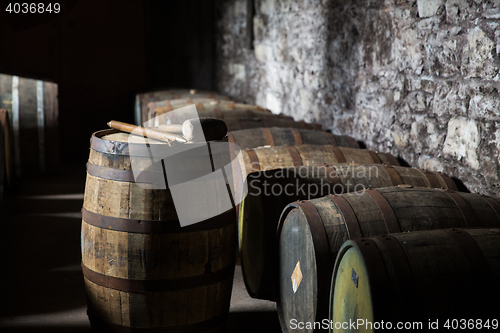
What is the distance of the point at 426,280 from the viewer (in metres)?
1.36

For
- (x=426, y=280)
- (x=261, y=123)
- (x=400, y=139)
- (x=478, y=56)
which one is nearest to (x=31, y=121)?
(x=261, y=123)

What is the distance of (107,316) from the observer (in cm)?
206

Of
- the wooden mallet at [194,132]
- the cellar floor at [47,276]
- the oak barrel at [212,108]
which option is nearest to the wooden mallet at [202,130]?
the wooden mallet at [194,132]

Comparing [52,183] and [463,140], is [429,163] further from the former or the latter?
[52,183]

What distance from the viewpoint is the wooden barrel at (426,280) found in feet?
4.37

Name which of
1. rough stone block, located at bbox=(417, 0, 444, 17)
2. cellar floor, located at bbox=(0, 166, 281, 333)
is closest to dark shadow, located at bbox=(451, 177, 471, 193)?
rough stone block, located at bbox=(417, 0, 444, 17)

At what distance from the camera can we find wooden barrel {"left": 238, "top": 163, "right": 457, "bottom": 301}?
241 centimetres

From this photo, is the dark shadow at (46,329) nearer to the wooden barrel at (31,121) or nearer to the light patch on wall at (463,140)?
the light patch on wall at (463,140)

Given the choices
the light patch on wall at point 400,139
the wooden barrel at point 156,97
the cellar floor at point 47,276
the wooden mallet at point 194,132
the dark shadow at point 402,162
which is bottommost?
the cellar floor at point 47,276

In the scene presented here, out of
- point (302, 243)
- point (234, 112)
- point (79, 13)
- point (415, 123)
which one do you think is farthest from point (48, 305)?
point (79, 13)

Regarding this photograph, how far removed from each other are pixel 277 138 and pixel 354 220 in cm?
147

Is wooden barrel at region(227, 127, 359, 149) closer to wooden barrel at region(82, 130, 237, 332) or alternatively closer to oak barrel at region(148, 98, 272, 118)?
oak barrel at region(148, 98, 272, 118)

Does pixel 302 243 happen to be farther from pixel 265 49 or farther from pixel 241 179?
pixel 265 49

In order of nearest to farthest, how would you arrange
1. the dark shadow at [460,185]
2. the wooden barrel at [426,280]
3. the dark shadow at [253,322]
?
the wooden barrel at [426,280] < the dark shadow at [253,322] < the dark shadow at [460,185]
